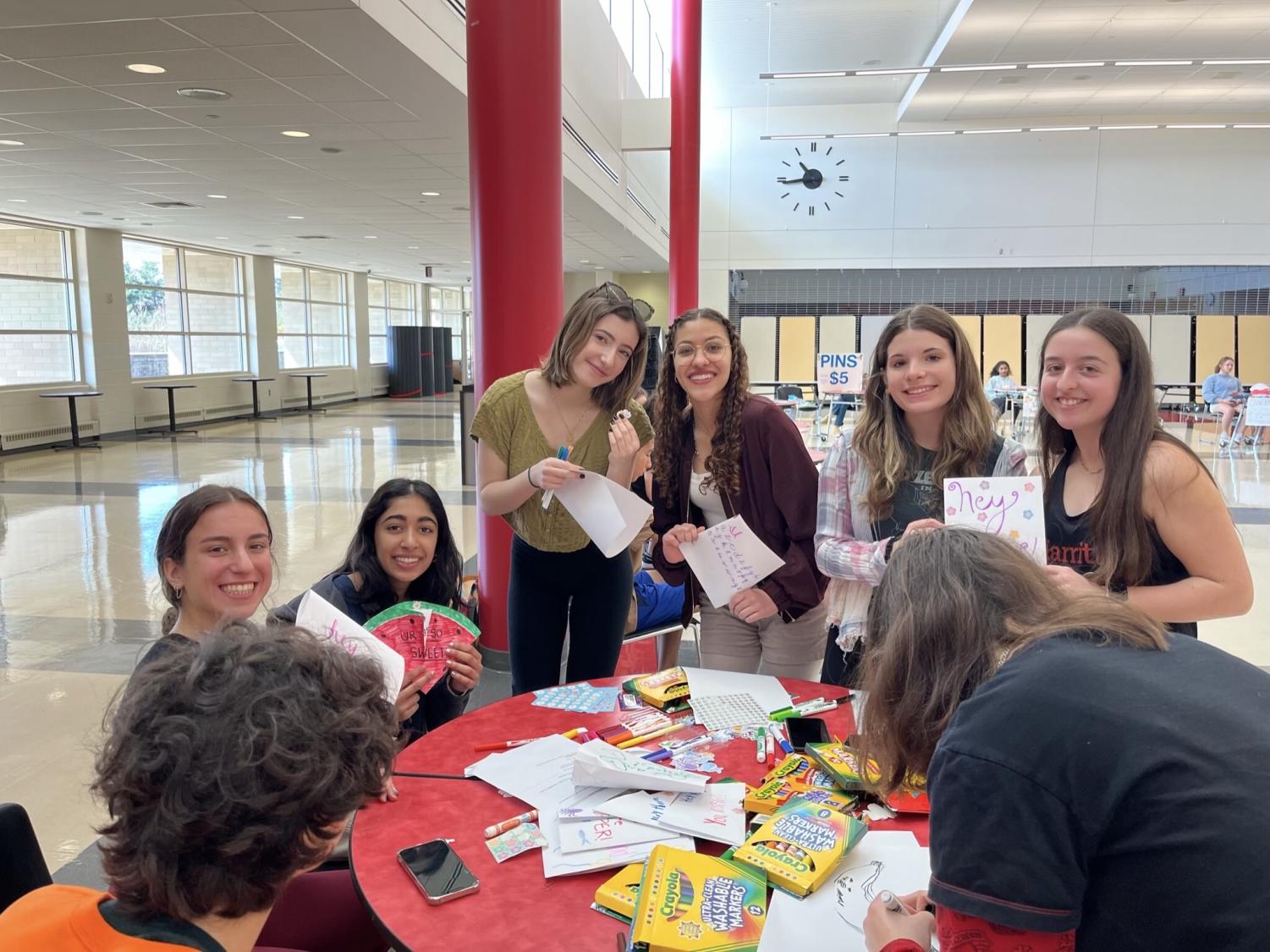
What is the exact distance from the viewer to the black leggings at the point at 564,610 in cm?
249

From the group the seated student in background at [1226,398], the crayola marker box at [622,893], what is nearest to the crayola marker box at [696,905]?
the crayola marker box at [622,893]

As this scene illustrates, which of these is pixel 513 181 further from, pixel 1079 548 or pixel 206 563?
pixel 1079 548

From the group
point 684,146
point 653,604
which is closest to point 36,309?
point 684,146

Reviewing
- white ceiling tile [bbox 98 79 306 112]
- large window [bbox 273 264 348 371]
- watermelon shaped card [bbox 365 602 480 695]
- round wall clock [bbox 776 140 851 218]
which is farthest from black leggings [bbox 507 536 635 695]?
large window [bbox 273 264 348 371]

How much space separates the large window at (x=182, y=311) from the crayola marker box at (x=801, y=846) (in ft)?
48.4

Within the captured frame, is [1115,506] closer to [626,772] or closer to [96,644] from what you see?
[626,772]

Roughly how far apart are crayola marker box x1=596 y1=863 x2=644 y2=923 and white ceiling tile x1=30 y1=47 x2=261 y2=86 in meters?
5.46

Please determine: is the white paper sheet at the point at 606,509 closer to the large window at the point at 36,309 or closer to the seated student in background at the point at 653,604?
the seated student in background at the point at 653,604

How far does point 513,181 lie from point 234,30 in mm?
2121

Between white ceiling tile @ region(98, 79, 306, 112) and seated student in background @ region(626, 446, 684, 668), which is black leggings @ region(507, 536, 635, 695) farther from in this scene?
white ceiling tile @ region(98, 79, 306, 112)

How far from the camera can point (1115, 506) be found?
1775 millimetres

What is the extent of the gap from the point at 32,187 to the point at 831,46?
10.9 meters

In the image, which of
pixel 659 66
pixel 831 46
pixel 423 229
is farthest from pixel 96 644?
pixel 659 66

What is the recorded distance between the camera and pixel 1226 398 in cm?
1198
